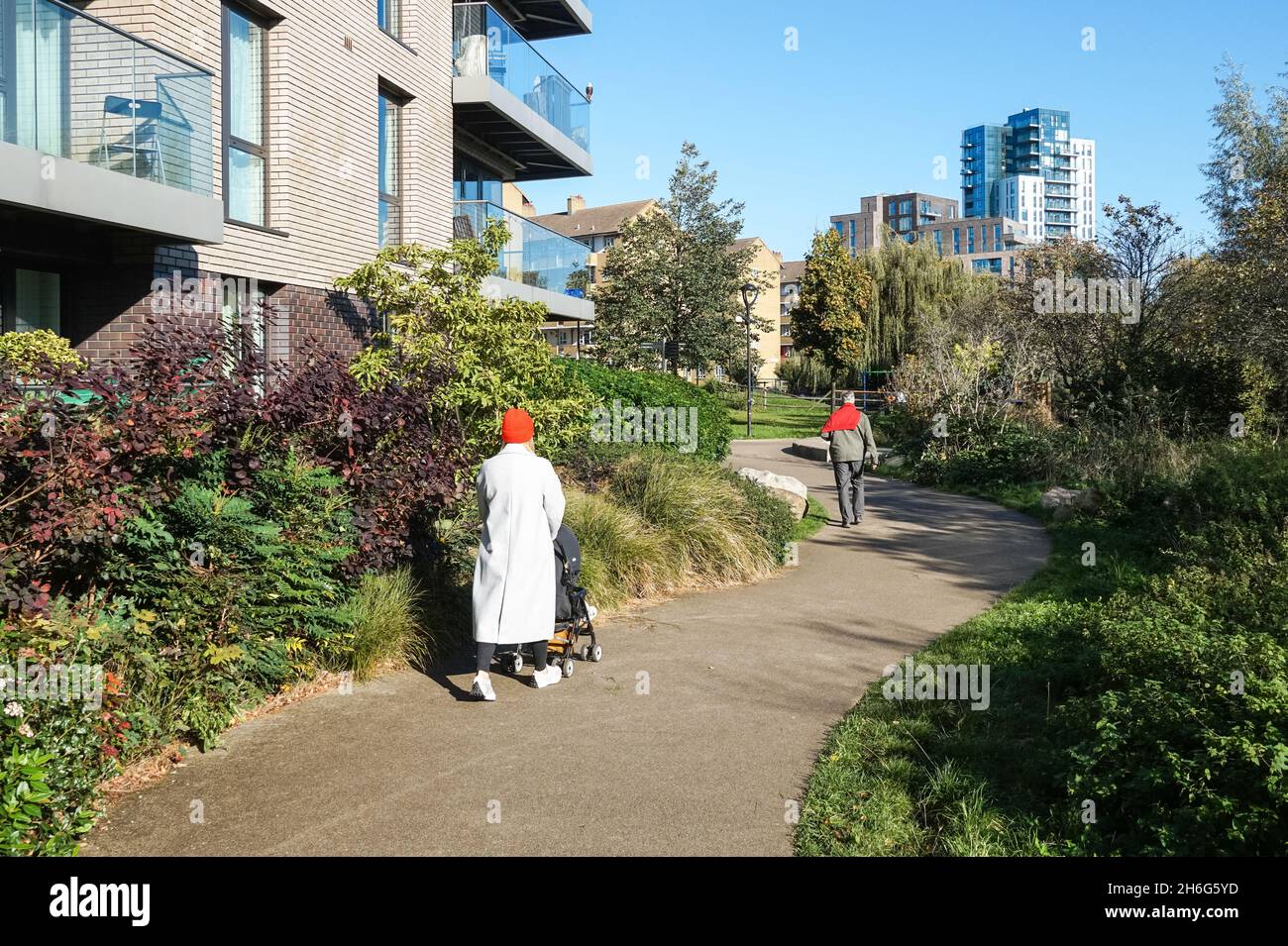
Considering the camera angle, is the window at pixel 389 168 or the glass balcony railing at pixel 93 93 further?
the window at pixel 389 168

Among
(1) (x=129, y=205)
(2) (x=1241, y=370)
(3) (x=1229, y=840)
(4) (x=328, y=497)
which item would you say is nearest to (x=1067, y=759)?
(3) (x=1229, y=840)

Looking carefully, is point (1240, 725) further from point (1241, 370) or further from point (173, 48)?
point (1241, 370)

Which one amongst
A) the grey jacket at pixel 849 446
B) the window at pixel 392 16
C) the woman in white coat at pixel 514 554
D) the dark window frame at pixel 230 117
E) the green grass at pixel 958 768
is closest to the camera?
the green grass at pixel 958 768

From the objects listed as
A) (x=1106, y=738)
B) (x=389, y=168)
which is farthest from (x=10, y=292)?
(x=1106, y=738)

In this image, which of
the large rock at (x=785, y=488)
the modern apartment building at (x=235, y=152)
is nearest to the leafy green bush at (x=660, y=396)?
the large rock at (x=785, y=488)

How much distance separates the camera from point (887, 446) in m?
25.2

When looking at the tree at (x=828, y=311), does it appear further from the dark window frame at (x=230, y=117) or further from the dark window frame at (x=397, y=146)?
the dark window frame at (x=230, y=117)

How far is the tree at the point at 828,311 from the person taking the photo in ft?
133

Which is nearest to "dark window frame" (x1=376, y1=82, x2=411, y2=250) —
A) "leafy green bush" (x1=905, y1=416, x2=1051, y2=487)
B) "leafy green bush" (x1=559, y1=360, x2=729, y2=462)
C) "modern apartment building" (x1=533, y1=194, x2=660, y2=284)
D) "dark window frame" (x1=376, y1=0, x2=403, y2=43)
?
"dark window frame" (x1=376, y1=0, x2=403, y2=43)

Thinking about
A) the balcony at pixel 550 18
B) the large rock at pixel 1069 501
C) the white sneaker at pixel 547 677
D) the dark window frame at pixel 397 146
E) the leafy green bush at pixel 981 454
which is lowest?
the white sneaker at pixel 547 677

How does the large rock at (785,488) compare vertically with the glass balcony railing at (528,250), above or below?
below

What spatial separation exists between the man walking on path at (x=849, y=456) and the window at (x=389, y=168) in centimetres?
698

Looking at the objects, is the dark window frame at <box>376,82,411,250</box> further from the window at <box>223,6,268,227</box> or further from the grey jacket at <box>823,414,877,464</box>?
the grey jacket at <box>823,414,877,464</box>

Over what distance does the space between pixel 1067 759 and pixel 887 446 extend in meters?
20.3
